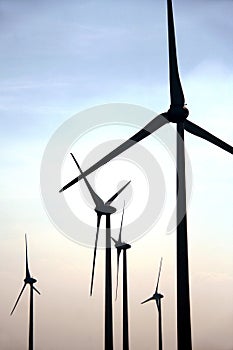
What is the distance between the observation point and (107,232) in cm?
8169

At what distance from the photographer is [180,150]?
4697 centimetres

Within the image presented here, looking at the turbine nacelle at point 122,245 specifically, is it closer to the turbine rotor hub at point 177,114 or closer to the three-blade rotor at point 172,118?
the three-blade rotor at point 172,118

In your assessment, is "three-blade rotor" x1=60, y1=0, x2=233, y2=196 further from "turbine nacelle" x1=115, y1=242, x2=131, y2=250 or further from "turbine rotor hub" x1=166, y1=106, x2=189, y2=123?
"turbine nacelle" x1=115, y1=242, x2=131, y2=250

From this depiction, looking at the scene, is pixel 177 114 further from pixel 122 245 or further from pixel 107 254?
pixel 122 245

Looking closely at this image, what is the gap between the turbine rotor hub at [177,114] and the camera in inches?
1994

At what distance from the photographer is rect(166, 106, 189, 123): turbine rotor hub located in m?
50.7

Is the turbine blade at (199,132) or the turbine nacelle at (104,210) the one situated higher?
the turbine nacelle at (104,210)

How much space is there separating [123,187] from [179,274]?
4227 cm

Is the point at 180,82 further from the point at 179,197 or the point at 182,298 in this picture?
the point at 182,298

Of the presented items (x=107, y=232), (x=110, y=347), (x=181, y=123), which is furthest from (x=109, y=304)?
(x=181, y=123)

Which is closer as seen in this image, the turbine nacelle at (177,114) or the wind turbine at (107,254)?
the turbine nacelle at (177,114)

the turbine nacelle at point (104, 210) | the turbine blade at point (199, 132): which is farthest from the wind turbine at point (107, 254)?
the turbine blade at point (199, 132)

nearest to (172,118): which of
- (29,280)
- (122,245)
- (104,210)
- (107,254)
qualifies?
(107,254)

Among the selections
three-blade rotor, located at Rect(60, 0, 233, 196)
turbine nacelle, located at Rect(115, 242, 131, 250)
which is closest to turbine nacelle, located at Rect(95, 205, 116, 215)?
turbine nacelle, located at Rect(115, 242, 131, 250)
